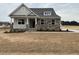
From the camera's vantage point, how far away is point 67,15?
924cm

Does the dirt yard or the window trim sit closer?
the dirt yard

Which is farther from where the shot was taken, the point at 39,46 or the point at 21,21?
the point at 21,21

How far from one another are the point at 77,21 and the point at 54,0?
2.04 metres

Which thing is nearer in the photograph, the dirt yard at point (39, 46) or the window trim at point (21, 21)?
the dirt yard at point (39, 46)

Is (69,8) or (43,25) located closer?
(69,8)

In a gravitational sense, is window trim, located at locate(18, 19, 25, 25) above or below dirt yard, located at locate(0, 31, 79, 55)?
above

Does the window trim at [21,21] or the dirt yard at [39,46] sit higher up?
the window trim at [21,21]

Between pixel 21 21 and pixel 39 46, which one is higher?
pixel 21 21
